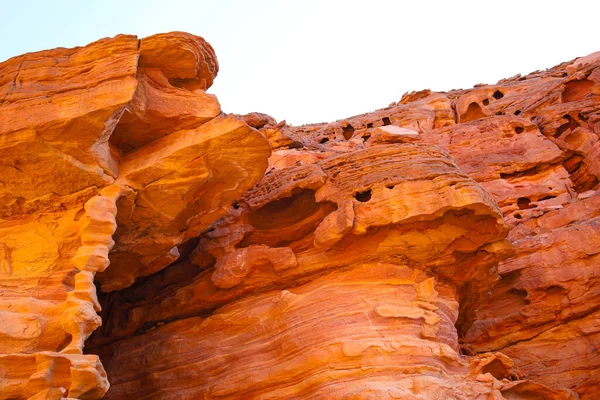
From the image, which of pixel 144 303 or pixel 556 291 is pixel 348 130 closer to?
pixel 556 291

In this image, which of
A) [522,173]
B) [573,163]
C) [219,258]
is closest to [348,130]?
[522,173]

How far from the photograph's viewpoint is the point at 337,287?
385 inches

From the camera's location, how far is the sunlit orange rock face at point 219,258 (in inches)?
311

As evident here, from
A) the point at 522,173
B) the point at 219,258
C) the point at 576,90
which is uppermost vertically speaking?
the point at 576,90

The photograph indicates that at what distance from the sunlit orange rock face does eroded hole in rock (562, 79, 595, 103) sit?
44.7 feet

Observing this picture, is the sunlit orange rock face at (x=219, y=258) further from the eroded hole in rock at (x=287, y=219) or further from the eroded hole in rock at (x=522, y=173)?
the eroded hole in rock at (x=522, y=173)

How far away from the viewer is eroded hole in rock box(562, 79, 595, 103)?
24.1 meters

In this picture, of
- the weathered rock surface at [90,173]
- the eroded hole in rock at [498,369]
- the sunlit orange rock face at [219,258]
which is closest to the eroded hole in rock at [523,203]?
the sunlit orange rock face at [219,258]

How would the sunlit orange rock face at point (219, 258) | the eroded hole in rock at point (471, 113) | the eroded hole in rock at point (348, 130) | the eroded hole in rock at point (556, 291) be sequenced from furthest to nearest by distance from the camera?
the eroded hole in rock at point (471, 113), the eroded hole in rock at point (348, 130), the eroded hole in rock at point (556, 291), the sunlit orange rock face at point (219, 258)

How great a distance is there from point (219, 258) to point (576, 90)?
72.6ft

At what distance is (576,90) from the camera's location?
24.7 metres

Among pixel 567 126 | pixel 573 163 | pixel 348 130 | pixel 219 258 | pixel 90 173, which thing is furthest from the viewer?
pixel 348 130

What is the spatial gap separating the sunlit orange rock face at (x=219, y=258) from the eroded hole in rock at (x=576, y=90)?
536 inches

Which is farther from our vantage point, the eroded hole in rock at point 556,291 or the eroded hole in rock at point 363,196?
the eroded hole in rock at point 556,291
